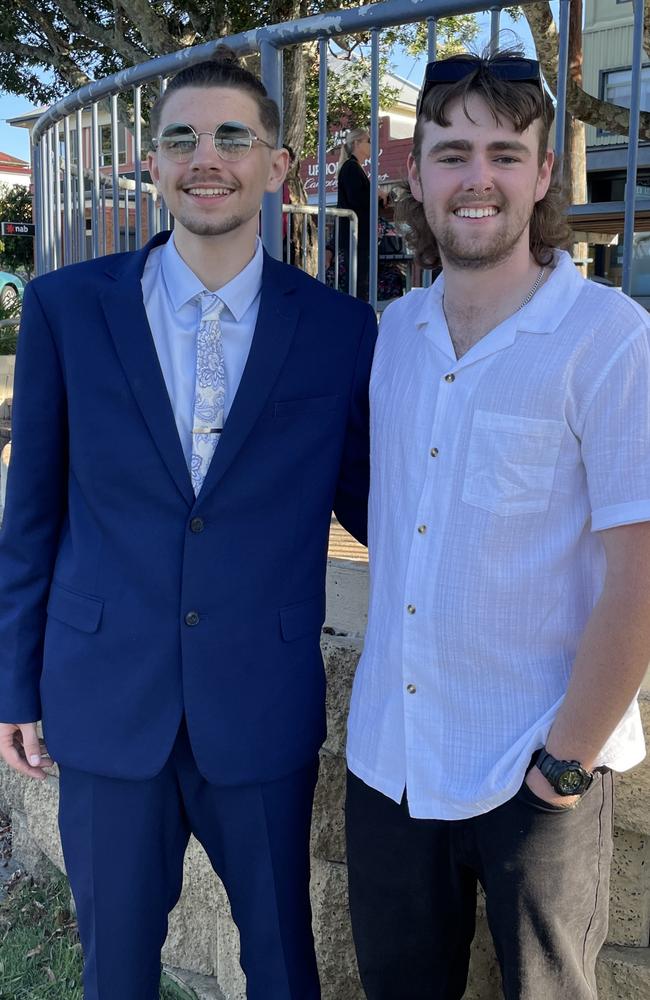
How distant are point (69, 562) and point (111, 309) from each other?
53 centimetres

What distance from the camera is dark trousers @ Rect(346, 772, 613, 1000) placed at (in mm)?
1799

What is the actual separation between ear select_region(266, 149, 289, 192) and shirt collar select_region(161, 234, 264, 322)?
0.24 m

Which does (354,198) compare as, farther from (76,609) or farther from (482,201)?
(76,609)

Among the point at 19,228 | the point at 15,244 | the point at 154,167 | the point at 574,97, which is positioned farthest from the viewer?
the point at 15,244

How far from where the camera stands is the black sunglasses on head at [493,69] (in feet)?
6.13

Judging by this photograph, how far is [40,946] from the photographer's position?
11.3 ft

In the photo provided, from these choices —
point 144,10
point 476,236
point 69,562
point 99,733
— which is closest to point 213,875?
point 99,733

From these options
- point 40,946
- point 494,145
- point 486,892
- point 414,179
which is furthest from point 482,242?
point 40,946

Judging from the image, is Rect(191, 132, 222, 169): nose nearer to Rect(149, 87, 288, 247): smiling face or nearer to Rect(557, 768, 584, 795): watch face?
Rect(149, 87, 288, 247): smiling face

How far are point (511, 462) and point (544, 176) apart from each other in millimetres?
614

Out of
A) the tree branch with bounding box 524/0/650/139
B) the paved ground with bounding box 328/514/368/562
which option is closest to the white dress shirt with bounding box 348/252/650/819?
the paved ground with bounding box 328/514/368/562

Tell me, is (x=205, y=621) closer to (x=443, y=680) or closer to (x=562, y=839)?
(x=443, y=680)

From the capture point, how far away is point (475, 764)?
1.83 meters

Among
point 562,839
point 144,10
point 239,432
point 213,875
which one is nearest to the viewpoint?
point 562,839
